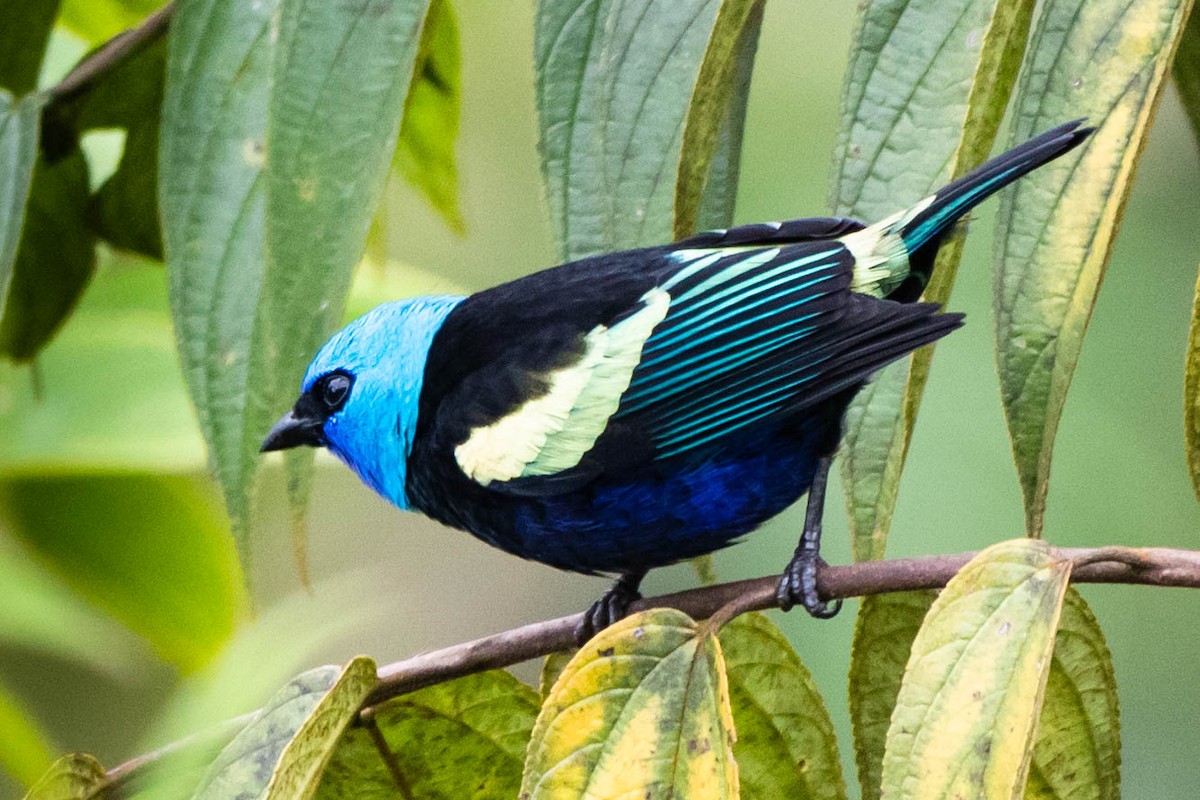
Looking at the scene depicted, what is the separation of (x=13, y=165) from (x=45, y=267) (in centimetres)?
51

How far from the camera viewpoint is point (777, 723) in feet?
4.02

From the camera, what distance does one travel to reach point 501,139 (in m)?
5.52

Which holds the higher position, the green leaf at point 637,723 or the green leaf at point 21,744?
the green leaf at point 637,723

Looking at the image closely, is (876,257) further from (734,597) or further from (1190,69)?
(734,597)

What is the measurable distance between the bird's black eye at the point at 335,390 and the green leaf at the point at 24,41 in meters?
0.64

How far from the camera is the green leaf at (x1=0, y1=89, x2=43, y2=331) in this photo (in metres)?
1.56

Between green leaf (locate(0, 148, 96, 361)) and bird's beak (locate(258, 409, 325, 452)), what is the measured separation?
0.45 m

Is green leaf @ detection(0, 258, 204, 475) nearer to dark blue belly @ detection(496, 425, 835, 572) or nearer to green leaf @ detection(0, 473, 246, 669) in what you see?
green leaf @ detection(0, 473, 246, 669)

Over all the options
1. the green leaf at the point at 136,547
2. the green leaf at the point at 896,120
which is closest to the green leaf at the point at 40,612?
the green leaf at the point at 136,547

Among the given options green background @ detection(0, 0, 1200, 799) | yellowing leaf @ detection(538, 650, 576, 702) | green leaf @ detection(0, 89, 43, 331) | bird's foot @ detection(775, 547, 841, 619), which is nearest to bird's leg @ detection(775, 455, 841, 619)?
bird's foot @ detection(775, 547, 841, 619)

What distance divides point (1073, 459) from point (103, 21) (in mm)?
3226

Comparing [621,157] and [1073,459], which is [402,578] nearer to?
[1073,459]

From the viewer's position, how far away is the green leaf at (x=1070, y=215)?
3.55 ft

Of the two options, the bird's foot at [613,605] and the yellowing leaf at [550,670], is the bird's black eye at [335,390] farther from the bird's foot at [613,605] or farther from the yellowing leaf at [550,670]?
the yellowing leaf at [550,670]
